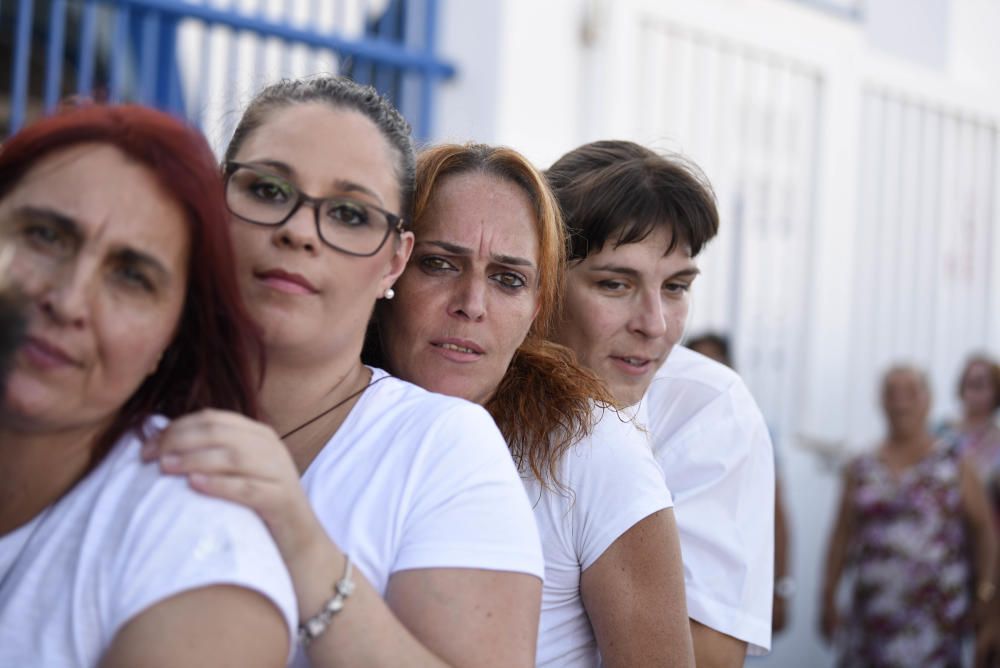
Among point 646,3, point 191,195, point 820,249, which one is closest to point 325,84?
point 191,195

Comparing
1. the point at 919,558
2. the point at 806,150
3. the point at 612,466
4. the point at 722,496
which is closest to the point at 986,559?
the point at 919,558

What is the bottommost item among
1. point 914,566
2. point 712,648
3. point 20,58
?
point 914,566

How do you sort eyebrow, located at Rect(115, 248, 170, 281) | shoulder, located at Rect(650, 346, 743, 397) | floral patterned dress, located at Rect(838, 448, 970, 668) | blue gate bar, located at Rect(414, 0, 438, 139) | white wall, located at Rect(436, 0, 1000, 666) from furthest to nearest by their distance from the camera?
floral patterned dress, located at Rect(838, 448, 970, 668) → white wall, located at Rect(436, 0, 1000, 666) → blue gate bar, located at Rect(414, 0, 438, 139) → shoulder, located at Rect(650, 346, 743, 397) → eyebrow, located at Rect(115, 248, 170, 281)

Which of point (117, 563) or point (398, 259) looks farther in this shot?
point (398, 259)

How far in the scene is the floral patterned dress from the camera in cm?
547

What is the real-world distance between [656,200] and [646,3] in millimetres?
3344

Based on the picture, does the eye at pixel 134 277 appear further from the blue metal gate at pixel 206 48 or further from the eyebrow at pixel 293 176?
the blue metal gate at pixel 206 48

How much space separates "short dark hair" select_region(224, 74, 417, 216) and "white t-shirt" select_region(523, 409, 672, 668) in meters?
0.52

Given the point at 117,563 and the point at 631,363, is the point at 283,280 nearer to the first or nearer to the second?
the point at 117,563

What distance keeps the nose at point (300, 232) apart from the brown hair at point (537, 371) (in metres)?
0.33

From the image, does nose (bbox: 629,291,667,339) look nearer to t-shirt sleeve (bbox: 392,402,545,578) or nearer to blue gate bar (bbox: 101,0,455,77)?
t-shirt sleeve (bbox: 392,402,545,578)

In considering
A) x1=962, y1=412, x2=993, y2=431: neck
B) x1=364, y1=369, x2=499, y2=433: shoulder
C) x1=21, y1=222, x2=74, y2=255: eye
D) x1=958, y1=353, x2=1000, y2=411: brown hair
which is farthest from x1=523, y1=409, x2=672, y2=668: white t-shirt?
x1=958, y1=353, x2=1000, y2=411: brown hair

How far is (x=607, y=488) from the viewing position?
6.47 feet

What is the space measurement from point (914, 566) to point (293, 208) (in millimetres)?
4556
